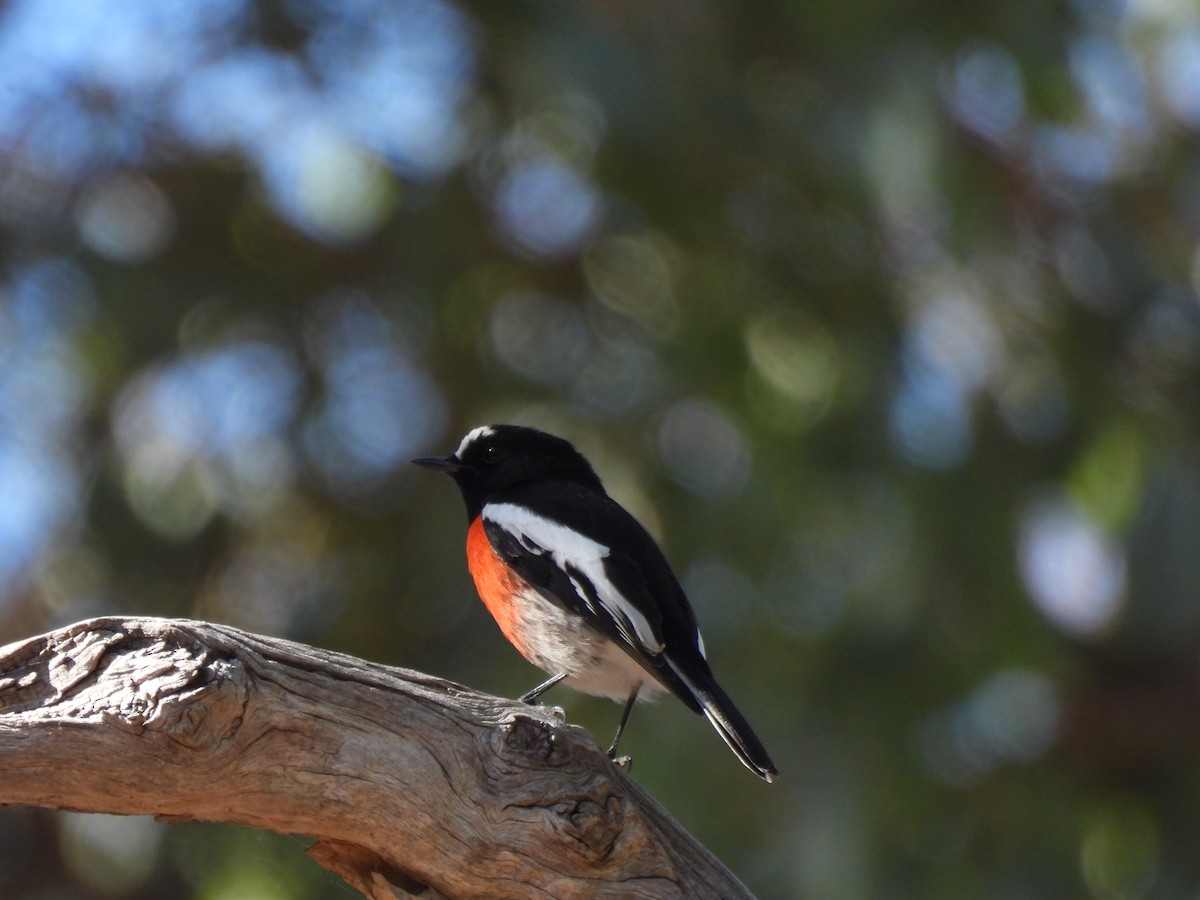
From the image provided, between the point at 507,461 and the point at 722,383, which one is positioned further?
the point at 722,383

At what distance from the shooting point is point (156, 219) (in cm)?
726

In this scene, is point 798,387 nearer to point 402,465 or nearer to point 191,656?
point 402,465

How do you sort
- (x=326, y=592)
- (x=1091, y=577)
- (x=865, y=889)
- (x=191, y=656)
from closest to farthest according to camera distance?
(x=191, y=656) < (x=865, y=889) < (x=326, y=592) < (x=1091, y=577)

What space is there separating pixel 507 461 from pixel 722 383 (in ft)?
9.43

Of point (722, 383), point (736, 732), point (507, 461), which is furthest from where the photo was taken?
point (722, 383)

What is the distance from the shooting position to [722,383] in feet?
23.0

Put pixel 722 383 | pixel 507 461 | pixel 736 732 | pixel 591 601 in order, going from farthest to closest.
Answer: pixel 722 383
pixel 507 461
pixel 591 601
pixel 736 732

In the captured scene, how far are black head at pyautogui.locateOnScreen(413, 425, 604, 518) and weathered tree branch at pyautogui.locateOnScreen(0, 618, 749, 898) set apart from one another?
4.74 feet

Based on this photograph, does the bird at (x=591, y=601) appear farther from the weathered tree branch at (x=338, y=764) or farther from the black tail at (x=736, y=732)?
the weathered tree branch at (x=338, y=764)

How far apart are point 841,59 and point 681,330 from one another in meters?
1.54

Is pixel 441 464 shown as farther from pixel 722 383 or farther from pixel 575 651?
pixel 722 383

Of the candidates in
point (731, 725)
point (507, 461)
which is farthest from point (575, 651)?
point (507, 461)

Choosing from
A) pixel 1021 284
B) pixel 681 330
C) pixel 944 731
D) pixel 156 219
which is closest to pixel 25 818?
pixel 156 219

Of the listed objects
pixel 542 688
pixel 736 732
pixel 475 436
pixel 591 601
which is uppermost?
pixel 475 436
